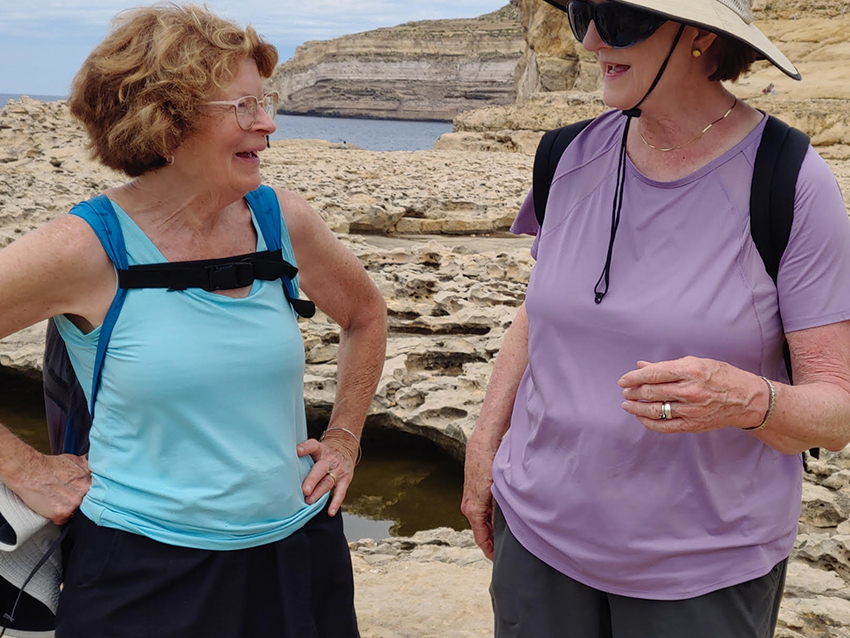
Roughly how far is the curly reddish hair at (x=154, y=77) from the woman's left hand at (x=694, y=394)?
34.9 inches

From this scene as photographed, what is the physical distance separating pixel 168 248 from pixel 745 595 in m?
1.17

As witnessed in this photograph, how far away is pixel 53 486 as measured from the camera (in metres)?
1.56

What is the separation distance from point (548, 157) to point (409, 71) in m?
96.6

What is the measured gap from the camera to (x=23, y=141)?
13.0 meters

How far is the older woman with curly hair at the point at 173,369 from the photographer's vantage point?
1.49 meters

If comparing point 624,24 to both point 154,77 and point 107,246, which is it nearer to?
point 154,77

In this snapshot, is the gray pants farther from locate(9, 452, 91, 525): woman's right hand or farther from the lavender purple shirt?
locate(9, 452, 91, 525): woman's right hand

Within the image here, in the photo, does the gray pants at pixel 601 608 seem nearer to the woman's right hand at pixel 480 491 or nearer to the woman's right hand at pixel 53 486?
the woman's right hand at pixel 480 491

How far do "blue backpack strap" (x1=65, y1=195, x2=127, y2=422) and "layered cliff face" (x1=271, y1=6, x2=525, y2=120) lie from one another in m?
89.2

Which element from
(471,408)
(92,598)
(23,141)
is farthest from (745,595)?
(23,141)

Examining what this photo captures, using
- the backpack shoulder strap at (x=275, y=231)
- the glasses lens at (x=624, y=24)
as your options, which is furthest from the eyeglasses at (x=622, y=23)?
the backpack shoulder strap at (x=275, y=231)

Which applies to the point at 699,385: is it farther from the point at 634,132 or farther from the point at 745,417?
the point at 634,132

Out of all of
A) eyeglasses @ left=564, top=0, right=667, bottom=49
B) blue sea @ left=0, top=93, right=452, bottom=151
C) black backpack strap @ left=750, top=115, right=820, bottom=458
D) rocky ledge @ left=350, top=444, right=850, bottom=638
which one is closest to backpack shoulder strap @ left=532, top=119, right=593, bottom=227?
eyeglasses @ left=564, top=0, right=667, bottom=49

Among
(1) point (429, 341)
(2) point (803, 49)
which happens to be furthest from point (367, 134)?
(1) point (429, 341)
